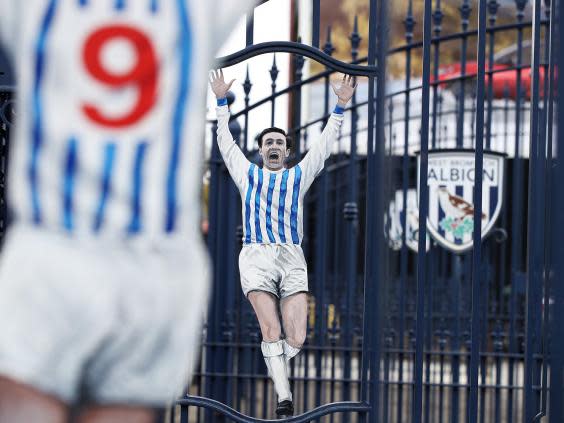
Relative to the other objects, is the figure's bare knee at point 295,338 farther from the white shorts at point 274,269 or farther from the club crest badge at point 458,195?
the club crest badge at point 458,195

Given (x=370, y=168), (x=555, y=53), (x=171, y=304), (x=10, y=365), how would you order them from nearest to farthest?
(x=10, y=365), (x=171, y=304), (x=370, y=168), (x=555, y=53)

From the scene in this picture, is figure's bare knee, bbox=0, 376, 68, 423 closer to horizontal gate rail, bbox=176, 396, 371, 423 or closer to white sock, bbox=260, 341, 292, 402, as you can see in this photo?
white sock, bbox=260, 341, 292, 402

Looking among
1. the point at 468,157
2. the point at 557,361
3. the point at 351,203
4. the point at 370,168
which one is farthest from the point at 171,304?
the point at 468,157

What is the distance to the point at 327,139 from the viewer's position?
3.36m

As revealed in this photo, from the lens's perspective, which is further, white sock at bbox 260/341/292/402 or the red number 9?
white sock at bbox 260/341/292/402

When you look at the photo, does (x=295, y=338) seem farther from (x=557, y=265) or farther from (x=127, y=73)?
(x=127, y=73)

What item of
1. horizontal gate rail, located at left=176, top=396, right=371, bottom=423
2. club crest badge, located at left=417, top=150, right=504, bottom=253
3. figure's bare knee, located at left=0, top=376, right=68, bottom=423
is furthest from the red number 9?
club crest badge, located at left=417, top=150, right=504, bottom=253

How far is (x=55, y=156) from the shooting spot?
1.97m

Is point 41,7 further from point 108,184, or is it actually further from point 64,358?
point 64,358

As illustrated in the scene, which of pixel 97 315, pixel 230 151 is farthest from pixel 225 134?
pixel 97 315

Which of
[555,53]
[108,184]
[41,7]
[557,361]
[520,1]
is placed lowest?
[557,361]

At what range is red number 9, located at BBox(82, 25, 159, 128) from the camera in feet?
6.54

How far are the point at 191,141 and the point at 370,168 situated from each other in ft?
4.77

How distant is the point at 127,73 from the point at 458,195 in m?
5.19
